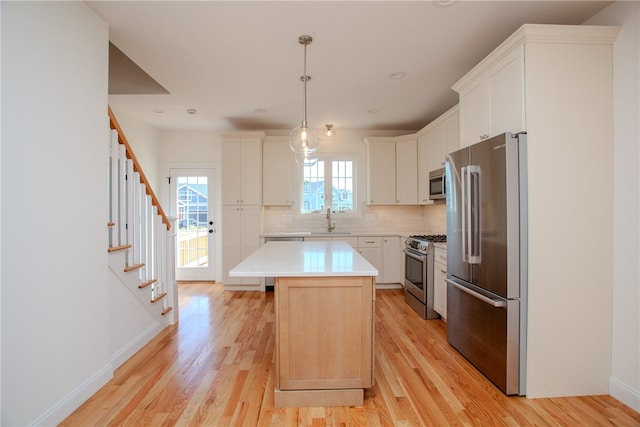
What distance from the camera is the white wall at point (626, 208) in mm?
1984

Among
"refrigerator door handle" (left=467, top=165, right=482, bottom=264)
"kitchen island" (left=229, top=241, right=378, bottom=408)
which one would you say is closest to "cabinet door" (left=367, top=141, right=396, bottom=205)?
"refrigerator door handle" (left=467, top=165, right=482, bottom=264)

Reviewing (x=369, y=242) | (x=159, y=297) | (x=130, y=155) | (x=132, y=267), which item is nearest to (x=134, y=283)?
(x=132, y=267)

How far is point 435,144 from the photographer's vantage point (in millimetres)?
4320

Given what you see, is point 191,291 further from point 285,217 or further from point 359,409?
point 359,409

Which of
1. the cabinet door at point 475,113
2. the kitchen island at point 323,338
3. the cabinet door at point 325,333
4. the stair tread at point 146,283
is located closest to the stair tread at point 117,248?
the stair tread at point 146,283

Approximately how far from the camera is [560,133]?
2.10 m

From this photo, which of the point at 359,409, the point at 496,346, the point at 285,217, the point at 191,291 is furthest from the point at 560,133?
the point at 191,291

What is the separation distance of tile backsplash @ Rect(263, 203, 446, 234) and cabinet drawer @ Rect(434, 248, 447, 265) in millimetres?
1871

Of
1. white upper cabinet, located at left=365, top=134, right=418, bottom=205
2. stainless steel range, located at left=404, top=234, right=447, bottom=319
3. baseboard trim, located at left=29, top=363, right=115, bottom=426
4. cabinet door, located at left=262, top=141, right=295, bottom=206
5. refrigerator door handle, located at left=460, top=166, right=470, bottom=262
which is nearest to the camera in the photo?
baseboard trim, located at left=29, top=363, right=115, bottom=426

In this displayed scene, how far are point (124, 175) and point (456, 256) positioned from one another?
9.60 ft

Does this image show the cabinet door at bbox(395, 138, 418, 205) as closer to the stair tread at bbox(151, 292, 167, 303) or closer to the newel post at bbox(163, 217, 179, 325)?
the newel post at bbox(163, 217, 179, 325)

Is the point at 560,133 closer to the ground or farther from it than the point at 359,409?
farther from it

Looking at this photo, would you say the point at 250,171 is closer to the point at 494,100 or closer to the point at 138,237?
the point at 138,237

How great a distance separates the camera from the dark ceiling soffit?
3143mm
